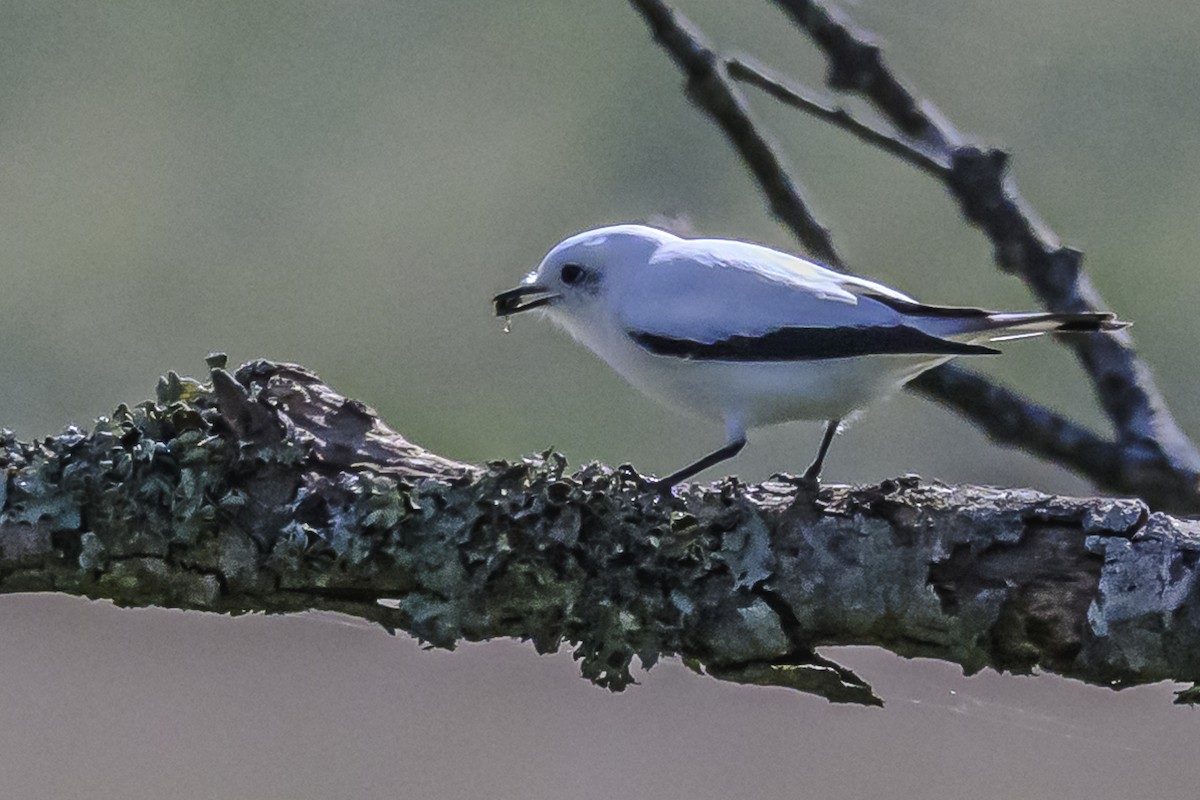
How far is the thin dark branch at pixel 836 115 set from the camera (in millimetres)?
1813

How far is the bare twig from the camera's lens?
179 centimetres

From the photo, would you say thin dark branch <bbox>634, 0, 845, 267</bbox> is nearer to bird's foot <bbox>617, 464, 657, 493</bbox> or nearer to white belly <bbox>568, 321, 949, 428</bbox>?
white belly <bbox>568, 321, 949, 428</bbox>

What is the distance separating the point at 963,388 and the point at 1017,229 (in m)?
0.21

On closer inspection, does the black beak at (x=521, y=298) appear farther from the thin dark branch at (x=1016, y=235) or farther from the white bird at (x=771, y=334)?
the thin dark branch at (x=1016, y=235)

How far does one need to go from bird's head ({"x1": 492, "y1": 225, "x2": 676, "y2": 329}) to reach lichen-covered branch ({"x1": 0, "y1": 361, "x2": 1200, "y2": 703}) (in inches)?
20.5

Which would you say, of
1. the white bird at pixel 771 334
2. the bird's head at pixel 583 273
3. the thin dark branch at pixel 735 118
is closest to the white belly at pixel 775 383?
the white bird at pixel 771 334

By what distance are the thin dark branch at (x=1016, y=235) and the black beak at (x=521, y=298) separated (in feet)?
1.58

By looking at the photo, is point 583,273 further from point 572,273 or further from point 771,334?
point 771,334

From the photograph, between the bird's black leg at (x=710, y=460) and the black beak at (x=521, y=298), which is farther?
the black beak at (x=521, y=298)

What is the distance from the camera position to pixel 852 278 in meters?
1.73

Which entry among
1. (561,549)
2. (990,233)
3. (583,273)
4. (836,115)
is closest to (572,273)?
(583,273)

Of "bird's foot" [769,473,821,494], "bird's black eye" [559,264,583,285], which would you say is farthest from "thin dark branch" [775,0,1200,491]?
"bird's foot" [769,473,821,494]

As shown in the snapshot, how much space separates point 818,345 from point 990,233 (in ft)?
1.25

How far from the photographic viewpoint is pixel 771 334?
5.42 feet
